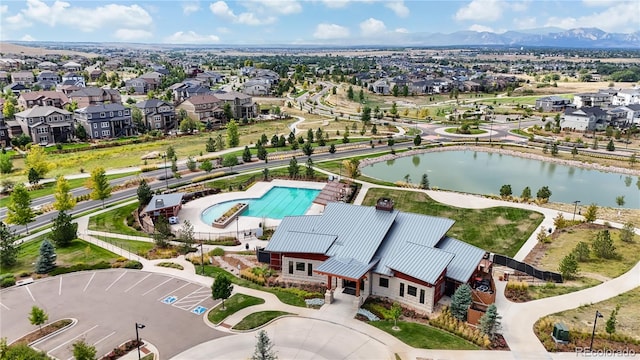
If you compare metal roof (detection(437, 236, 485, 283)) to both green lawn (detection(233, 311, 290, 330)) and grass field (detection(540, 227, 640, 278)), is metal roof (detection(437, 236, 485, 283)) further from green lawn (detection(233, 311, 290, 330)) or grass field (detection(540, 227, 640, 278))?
green lawn (detection(233, 311, 290, 330))

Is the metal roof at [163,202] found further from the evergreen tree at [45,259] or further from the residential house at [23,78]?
the residential house at [23,78]

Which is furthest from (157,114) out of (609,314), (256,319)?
(609,314)

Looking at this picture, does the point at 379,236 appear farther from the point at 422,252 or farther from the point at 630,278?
the point at 630,278

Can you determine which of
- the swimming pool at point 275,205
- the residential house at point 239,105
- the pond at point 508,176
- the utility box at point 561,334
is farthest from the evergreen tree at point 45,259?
the residential house at point 239,105

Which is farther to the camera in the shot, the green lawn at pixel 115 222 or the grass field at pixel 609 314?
the green lawn at pixel 115 222

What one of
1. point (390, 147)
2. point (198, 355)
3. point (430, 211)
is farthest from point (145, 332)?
point (390, 147)

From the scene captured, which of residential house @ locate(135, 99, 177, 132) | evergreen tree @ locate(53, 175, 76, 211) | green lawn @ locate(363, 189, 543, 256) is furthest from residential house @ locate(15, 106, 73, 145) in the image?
green lawn @ locate(363, 189, 543, 256)
